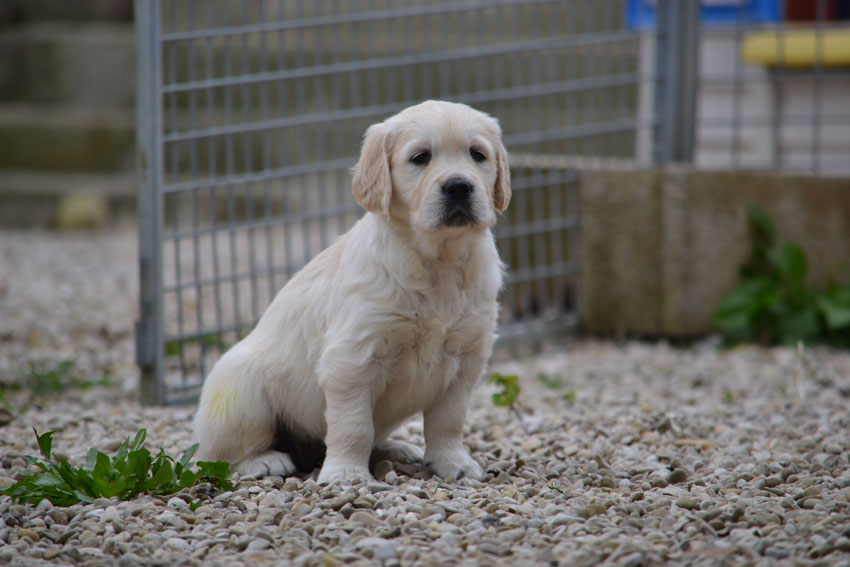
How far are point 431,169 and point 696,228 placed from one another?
296 cm

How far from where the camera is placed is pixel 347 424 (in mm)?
2832

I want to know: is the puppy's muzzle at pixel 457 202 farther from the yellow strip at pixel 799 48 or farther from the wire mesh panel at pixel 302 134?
the yellow strip at pixel 799 48

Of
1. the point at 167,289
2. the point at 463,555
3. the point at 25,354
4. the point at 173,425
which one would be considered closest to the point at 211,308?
the point at 25,354

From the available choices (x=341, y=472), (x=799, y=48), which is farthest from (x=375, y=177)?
(x=799, y=48)

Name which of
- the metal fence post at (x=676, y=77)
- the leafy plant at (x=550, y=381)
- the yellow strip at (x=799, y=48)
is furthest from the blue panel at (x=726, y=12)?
the leafy plant at (x=550, y=381)

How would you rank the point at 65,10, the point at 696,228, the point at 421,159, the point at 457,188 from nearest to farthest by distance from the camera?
1. the point at 457,188
2. the point at 421,159
3. the point at 696,228
4. the point at 65,10

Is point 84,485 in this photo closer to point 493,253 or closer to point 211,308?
point 493,253

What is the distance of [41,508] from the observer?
8.50ft

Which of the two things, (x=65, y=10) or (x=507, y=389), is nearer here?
(x=507, y=389)

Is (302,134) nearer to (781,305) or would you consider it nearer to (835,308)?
(781,305)

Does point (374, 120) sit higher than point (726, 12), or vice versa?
point (726, 12)

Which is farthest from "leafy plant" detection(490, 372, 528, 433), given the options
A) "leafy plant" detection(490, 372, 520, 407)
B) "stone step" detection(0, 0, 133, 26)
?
"stone step" detection(0, 0, 133, 26)

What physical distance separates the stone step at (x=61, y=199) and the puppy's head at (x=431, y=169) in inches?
271

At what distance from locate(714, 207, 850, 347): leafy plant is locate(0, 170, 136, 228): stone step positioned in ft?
20.6
